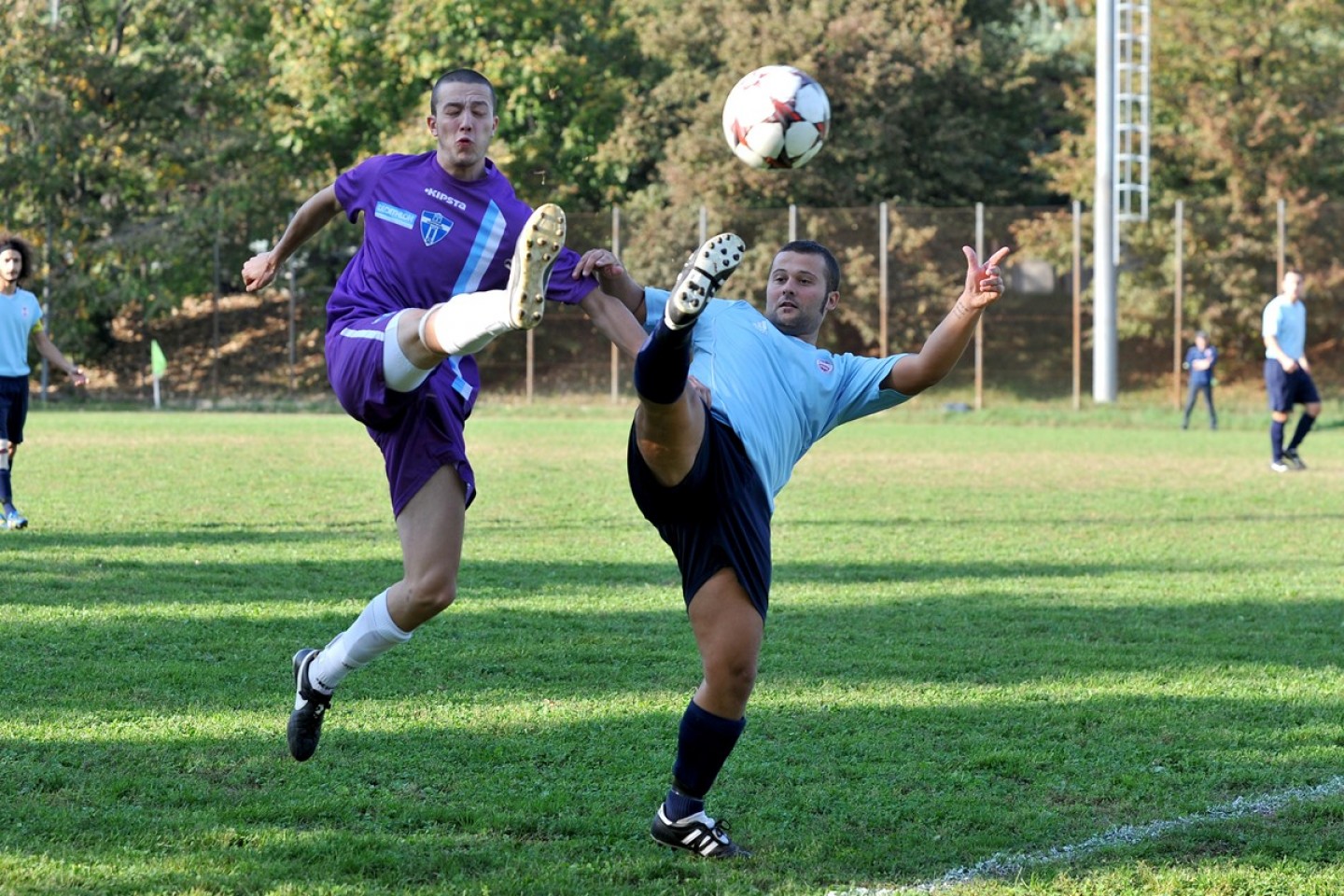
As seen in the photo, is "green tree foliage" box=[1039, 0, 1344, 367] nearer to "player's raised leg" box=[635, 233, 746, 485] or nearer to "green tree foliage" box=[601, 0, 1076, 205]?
"green tree foliage" box=[601, 0, 1076, 205]

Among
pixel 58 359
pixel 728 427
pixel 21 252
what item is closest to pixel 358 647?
pixel 728 427

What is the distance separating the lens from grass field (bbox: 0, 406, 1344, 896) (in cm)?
426

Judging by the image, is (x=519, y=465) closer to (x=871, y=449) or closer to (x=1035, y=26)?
(x=871, y=449)

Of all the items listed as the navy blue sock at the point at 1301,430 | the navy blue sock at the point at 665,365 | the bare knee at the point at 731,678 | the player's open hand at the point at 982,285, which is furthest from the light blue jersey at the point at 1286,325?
the navy blue sock at the point at 665,365

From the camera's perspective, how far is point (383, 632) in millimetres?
5191

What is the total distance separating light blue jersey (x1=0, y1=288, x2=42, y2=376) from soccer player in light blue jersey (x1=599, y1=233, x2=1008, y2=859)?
817cm

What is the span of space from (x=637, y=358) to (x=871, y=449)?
16298 mm

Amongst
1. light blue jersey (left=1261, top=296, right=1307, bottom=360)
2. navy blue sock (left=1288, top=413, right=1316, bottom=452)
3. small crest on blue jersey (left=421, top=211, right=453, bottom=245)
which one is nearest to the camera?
small crest on blue jersey (left=421, top=211, right=453, bottom=245)

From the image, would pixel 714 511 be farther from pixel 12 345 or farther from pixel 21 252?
pixel 21 252

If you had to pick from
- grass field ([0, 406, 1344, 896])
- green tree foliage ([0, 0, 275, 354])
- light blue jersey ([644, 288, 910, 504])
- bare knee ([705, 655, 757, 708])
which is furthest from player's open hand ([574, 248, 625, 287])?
green tree foliage ([0, 0, 275, 354])

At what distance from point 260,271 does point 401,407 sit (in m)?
1.04

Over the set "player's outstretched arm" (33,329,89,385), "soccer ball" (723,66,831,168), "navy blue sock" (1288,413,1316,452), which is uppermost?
"soccer ball" (723,66,831,168)

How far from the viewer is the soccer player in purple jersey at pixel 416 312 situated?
5.07 meters

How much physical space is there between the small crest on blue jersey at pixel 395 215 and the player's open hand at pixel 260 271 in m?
0.55
